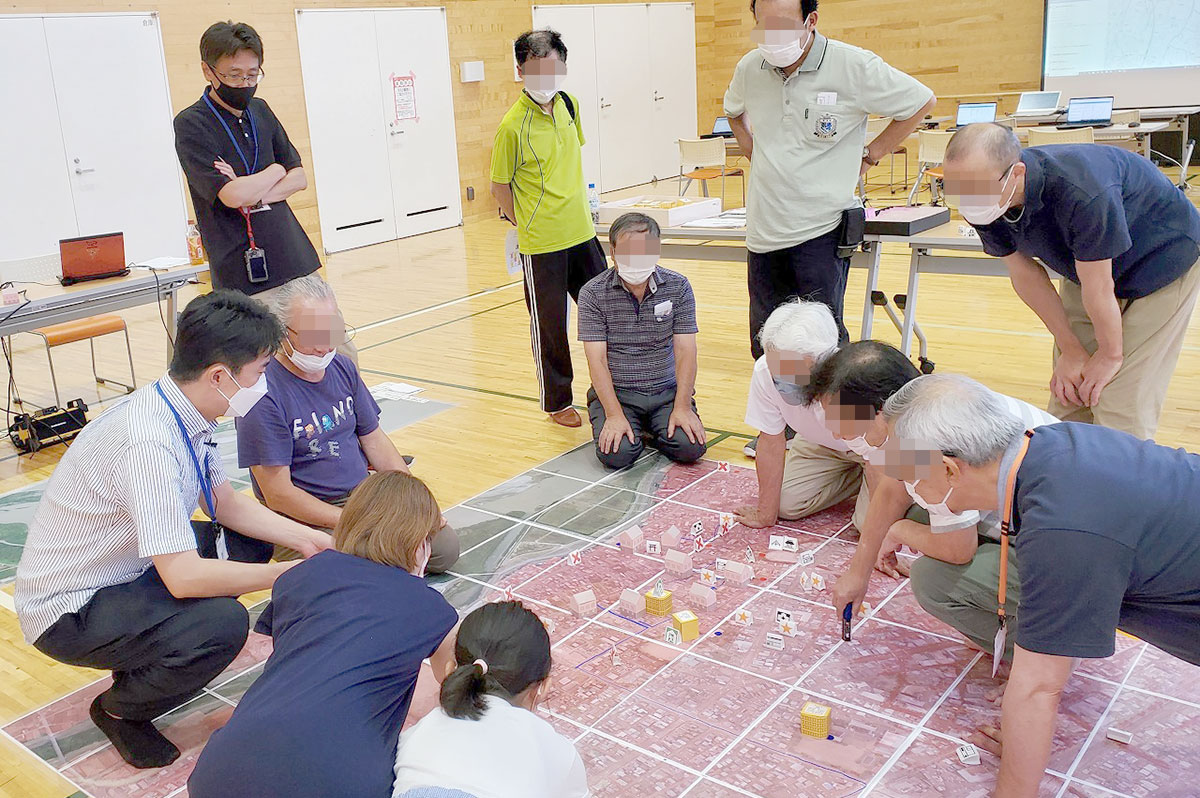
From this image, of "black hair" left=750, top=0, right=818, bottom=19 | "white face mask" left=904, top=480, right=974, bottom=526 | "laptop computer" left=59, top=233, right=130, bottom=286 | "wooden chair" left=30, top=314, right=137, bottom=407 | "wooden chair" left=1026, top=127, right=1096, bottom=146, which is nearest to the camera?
"white face mask" left=904, top=480, right=974, bottom=526

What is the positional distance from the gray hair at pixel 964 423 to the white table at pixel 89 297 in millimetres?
3770

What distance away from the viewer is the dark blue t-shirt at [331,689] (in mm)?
1545

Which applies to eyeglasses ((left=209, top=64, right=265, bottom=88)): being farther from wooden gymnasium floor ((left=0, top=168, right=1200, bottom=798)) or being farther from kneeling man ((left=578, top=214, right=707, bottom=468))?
wooden gymnasium floor ((left=0, top=168, right=1200, bottom=798))

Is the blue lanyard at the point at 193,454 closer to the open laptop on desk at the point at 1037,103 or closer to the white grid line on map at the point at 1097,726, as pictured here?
the white grid line on map at the point at 1097,726

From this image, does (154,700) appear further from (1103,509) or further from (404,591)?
(1103,509)

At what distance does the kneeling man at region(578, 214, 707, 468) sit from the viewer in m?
3.70

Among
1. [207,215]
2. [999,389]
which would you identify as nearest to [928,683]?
[999,389]

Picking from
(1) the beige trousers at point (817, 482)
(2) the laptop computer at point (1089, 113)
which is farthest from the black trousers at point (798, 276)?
(2) the laptop computer at point (1089, 113)

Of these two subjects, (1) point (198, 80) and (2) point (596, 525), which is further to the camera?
(1) point (198, 80)

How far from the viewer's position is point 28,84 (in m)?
7.05

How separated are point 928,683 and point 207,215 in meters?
2.89

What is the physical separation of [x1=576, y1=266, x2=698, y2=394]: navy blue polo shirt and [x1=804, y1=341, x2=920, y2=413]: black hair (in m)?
1.41

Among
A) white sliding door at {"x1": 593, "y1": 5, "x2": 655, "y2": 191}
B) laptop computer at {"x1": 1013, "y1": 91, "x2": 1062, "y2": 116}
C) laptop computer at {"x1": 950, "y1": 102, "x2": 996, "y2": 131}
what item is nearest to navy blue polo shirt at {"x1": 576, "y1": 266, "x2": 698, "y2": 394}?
laptop computer at {"x1": 950, "y1": 102, "x2": 996, "y2": 131}

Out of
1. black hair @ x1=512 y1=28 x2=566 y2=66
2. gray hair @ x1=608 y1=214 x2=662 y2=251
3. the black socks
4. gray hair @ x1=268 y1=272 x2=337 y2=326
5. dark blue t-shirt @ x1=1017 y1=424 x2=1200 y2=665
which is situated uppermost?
black hair @ x1=512 y1=28 x2=566 y2=66
